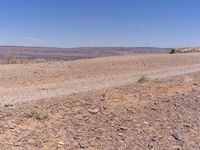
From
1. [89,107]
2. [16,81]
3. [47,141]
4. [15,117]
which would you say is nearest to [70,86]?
[16,81]

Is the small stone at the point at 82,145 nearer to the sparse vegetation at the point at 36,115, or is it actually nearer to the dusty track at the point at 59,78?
the sparse vegetation at the point at 36,115

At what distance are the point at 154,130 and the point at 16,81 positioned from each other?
7.38 meters

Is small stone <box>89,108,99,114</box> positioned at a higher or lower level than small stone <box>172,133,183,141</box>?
higher

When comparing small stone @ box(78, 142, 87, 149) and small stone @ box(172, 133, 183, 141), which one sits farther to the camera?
small stone @ box(172, 133, 183, 141)

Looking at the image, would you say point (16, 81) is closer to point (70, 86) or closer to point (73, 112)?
point (70, 86)

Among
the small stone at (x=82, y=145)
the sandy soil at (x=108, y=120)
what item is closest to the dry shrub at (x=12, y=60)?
the sandy soil at (x=108, y=120)

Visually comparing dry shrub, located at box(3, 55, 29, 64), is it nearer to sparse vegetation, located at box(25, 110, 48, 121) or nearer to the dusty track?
the dusty track

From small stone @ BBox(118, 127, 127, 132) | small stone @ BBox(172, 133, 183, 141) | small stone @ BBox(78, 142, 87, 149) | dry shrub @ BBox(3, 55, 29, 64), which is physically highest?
dry shrub @ BBox(3, 55, 29, 64)

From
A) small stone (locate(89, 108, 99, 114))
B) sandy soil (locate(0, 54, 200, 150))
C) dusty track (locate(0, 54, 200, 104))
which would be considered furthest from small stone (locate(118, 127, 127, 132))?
dusty track (locate(0, 54, 200, 104))

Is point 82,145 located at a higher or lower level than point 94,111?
lower

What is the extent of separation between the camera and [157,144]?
21.3ft

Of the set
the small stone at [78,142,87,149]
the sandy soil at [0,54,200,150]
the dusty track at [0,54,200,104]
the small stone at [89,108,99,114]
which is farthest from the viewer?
the dusty track at [0,54,200,104]

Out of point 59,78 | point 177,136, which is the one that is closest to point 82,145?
point 177,136

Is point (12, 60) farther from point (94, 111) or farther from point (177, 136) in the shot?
point (177, 136)
